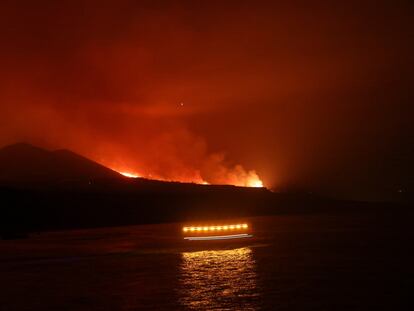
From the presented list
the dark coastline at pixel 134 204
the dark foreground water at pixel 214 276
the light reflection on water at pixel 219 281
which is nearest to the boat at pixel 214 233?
the dark foreground water at pixel 214 276

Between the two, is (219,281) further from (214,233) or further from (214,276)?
(214,233)

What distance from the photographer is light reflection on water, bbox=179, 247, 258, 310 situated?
17.7 meters

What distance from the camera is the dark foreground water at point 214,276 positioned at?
18.2 metres

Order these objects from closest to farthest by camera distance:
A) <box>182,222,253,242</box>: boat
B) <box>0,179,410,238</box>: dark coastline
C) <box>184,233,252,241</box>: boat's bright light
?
1. <box>184,233,252,241</box>: boat's bright light
2. <box>182,222,253,242</box>: boat
3. <box>0,179,410,238</box>: dark coastline

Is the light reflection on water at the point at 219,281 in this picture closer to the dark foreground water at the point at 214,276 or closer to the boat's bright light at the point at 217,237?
the dark foreground water at the point at 214,276

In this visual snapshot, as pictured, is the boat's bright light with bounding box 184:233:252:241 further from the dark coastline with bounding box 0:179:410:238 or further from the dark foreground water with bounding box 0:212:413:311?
the dark coastline with bounding box 0:179:410:238

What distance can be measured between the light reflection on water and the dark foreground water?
0.11ft

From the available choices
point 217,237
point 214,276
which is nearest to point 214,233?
point 217,237

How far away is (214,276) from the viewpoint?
907 inches

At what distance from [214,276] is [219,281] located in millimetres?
1358

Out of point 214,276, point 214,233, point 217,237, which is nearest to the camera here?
point 214,276

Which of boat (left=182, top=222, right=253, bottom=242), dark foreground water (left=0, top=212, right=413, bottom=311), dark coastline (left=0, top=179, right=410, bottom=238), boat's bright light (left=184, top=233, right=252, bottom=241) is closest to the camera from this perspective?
dark foreground water (left=0, top=212, right=413, bottom=311)

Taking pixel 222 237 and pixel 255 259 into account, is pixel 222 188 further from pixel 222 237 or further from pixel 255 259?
pixel 255 259

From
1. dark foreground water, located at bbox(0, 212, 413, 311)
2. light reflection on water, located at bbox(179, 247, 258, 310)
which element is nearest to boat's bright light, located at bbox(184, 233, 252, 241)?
dark foreground water, located at bbox(0, 212, 413, 311)
